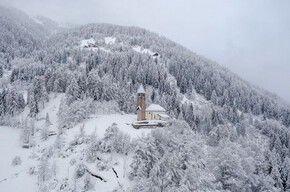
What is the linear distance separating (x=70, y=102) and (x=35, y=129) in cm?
1127

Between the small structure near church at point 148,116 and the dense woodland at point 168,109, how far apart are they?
3.70 m

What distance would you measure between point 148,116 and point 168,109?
66.8 feet

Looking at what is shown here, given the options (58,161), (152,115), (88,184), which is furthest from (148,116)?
(88,184)

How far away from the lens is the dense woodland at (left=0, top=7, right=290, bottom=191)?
28.9 m

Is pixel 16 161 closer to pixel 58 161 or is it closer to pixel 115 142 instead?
pixel 58 161

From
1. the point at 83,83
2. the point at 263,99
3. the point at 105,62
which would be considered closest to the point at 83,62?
the point at 105,62

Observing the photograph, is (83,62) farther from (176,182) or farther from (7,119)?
(176,182)

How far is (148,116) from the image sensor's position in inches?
2130

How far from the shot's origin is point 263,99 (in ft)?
374

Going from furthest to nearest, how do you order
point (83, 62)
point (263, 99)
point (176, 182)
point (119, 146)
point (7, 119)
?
point (263, 99)
point (83, 62)
point (7, 119)
point (119, 146)
point (176, 182)

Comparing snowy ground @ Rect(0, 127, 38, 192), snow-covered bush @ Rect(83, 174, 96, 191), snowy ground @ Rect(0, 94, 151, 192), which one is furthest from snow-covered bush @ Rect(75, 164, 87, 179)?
snowy ground @ Rect(0, 127, 38, 192)

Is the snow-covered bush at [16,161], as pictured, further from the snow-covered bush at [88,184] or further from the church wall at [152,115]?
the church wall at [152,115]

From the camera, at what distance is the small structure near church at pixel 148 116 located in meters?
49.2

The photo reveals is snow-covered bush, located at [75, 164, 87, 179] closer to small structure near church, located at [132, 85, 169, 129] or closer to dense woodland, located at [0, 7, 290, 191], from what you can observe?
dense woodland, located at [0, 7, 290, 191]
